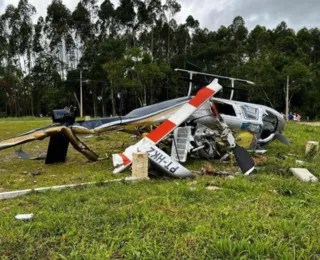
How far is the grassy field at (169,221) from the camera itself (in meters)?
2.96

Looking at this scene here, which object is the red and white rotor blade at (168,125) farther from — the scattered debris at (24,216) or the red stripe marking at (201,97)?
the scattered debris at (24,216)

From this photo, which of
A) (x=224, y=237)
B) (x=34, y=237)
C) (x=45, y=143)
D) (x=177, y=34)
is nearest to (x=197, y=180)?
(x=224, y=237)

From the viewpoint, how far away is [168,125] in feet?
22.7

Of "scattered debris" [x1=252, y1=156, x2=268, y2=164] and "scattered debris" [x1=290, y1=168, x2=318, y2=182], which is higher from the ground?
"scattered debris" [x1=290, y1=168, x2=318, y2=182]

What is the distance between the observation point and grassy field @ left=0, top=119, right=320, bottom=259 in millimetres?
2959

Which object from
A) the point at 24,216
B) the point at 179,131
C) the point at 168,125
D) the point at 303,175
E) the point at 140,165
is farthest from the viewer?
the point at 179,131

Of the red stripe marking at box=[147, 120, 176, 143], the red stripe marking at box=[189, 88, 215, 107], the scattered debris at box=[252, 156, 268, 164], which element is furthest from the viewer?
the scattered debris at box=[252, 156, 268, 164]

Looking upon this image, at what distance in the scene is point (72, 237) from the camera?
324cm

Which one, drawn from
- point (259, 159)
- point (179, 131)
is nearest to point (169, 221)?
point (179, 131)

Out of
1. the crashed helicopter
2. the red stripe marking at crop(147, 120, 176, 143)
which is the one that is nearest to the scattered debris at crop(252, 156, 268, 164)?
the crashed helicopter

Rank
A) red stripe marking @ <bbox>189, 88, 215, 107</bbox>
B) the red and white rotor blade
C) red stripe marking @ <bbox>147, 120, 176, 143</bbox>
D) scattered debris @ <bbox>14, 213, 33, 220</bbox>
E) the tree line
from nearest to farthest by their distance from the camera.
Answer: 1. scattered debris @ <bbox>14, 213, 33, 220</bbox>
2. the red and white rotor blade
3. red stripe marking @ <bbox>147, 120, 176, 143</bbox>
4. red stripe marking @ <bbox>189, 88, 215, 107</bbox>
5. the tree line

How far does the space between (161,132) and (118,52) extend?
1433 inches

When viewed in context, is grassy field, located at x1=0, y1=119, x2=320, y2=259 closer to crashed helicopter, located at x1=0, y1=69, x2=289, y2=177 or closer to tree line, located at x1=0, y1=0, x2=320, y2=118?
crashed helicopter, located at x1=0, y1=69, x2=289, y2=177

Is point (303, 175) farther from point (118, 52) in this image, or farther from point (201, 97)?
point (118, 52)
